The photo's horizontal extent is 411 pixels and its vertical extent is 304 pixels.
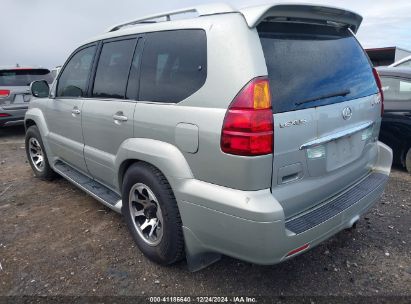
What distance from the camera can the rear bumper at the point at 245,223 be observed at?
1963 mm

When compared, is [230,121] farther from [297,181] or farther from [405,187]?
[405,187]

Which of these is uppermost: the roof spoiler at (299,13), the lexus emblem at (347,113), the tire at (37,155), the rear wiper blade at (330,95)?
the roof spoiler at (299,13)

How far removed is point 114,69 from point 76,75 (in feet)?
2.89

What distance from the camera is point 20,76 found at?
8281mm

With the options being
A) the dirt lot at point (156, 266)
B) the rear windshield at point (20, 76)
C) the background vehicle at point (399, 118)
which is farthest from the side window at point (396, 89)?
the rear windshield at point (20, 76)

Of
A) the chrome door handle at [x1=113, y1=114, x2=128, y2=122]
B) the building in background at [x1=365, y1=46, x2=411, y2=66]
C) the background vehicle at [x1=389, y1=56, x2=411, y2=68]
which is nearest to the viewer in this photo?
the chrome door handle at [x1=113, y1=114, x2=128, y2=122]

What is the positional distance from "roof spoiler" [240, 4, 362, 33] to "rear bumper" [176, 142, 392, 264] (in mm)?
1016

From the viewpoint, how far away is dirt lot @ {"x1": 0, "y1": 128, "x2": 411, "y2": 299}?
100 inches

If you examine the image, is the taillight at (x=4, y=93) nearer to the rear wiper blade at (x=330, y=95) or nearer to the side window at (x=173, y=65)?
the side window at (x=173, y=65)

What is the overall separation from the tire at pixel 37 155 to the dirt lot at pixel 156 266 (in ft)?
3.02

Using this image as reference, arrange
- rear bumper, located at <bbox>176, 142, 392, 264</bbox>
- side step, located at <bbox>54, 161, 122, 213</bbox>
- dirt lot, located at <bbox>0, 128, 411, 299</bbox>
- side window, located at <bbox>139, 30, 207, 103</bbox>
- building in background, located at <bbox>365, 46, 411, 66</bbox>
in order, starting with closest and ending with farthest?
1. rear bumper, located at <bbox>176, 142, 392, 264</bbox>
2. side window, located at <bbox>139, 30, 207, 103</bbox>
3. dirt lot, located at <bbox>0, 128, 411, 299</bbox>
4. side step, located at <bbox>54, 161, 122, 213</bbox>
5. building in background, located at <bbox>365, 46, 411, 66</bbox>

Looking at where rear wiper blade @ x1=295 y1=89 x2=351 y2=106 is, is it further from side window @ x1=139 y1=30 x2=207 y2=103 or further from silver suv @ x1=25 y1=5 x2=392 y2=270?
side window @ x1=139 y1=30 x2=207 y2=103

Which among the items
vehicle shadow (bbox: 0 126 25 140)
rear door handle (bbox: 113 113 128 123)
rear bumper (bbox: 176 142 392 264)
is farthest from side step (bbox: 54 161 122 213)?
vehicle shadow (bbox: 0 126 25 140)

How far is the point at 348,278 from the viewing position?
2.63 metres
